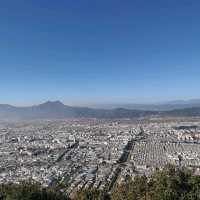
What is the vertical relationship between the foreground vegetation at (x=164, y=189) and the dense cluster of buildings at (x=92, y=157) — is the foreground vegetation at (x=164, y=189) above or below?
above

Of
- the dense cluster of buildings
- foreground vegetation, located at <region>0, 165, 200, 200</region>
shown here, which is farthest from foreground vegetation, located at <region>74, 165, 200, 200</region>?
the dense cluster of buildings

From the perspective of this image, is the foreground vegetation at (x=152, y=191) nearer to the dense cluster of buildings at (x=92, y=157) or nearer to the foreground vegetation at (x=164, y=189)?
the foreground vegetation at (x=164, y=189)

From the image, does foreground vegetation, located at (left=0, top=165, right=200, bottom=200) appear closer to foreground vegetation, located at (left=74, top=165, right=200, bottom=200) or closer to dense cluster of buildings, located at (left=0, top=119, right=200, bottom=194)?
foreground vegetation, located at (left=74, top=165, right=200, bottom=200)

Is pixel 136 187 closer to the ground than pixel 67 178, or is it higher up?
higher up

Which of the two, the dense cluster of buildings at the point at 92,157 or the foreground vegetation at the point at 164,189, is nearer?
the foreground vegetation at the point at 164,189

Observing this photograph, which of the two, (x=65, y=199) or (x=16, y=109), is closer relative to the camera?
(x=65, y=199)

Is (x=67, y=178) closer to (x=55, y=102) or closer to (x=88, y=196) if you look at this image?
(x=88, y=196)

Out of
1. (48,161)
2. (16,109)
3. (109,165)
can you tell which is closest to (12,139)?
(48,161)

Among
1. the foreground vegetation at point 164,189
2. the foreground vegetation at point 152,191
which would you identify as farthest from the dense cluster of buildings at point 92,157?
the foreground vegetation at point 164,189

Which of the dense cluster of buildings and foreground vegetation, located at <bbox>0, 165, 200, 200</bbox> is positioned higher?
foreground vegetation, located at <bbox>0, 165, 200, 200</bbox>

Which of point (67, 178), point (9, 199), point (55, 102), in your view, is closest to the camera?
point (9, 199)

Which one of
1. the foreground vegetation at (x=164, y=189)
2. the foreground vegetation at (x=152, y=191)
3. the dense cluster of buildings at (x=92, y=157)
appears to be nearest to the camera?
the foreground vegetation at (x=164, y=189)
